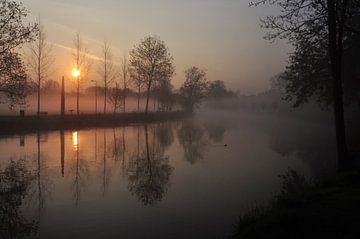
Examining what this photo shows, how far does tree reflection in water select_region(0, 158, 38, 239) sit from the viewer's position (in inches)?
474

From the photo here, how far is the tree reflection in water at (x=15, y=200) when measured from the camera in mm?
12044

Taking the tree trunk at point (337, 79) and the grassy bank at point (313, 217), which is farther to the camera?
the tree trunk at point (337, 79)

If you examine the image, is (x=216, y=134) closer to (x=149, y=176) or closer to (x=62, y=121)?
(x=62, y=121)

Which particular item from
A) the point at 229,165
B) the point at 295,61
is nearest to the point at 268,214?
the point at 229,165

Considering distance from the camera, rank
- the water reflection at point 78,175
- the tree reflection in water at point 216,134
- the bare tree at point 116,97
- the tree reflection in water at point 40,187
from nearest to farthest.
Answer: the tree reflection in water at point 40,187 < the water reflection at point 78,175 < the tree reflection in water at point 216,134 < the bare tree at point 116,97

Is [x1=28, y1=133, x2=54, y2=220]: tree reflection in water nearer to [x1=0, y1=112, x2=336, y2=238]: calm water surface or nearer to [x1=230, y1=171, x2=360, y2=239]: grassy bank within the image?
[x1=0, y1=112, x2=336, y2=238]: calm water surface

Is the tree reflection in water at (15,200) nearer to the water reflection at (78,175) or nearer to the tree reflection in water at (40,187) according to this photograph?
the tree reflection in water at (40,187)

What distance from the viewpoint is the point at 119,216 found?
13.7 meters

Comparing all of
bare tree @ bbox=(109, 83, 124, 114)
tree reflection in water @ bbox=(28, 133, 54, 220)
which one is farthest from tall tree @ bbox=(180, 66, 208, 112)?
tree reflection in water @ bbox=(28, 133, 54, 220)

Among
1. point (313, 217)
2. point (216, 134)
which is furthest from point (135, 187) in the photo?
point (216, 134)

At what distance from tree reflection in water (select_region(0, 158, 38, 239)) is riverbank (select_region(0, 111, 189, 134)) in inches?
930

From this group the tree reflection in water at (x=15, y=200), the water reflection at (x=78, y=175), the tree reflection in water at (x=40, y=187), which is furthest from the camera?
the water reflection at (x=78, y=175)

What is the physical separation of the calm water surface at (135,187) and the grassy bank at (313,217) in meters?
1.75

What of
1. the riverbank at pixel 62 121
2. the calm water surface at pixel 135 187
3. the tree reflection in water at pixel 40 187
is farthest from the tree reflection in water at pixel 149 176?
the riverbank at pixel 62 121
